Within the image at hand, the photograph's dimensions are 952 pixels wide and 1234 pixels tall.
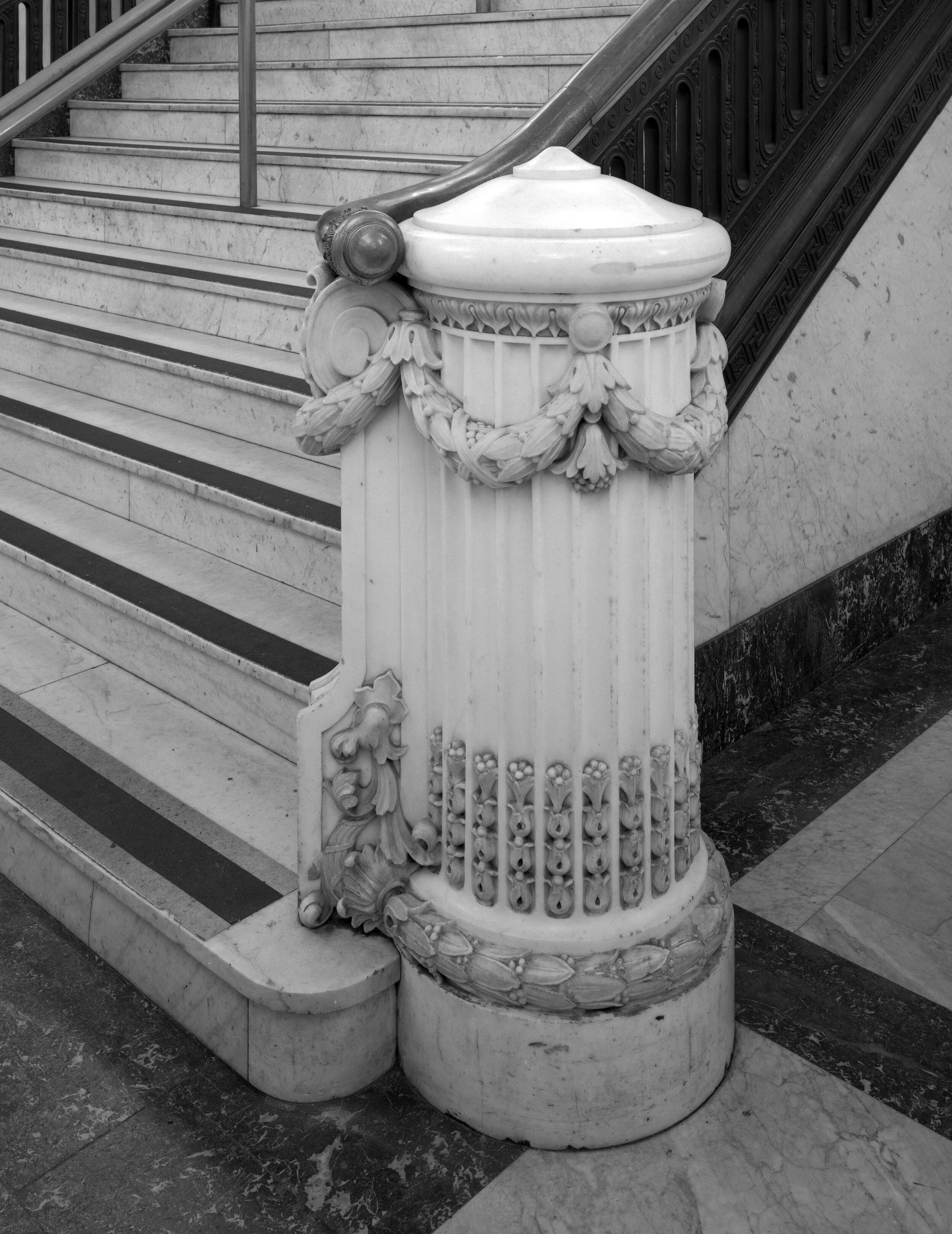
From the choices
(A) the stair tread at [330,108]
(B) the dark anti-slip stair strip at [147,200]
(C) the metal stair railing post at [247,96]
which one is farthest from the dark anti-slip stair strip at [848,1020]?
(C) the metal stair railing post at [247,96]

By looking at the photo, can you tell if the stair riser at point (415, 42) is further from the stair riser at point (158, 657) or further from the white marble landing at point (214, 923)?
the white marble landing at point (214, 923)

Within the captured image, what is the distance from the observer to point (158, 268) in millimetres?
4355

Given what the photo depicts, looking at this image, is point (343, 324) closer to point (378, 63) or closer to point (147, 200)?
point (147, 200)

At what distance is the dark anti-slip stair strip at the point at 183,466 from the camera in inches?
119

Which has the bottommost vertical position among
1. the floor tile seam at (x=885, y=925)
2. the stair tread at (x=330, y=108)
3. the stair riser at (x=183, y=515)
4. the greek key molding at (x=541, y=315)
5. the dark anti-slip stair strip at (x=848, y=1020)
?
the dark anti-slip stair strip at (x=848, y=1020)

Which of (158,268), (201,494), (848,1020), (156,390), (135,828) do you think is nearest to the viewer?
(848,1020)

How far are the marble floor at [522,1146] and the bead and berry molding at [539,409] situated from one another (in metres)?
1.03

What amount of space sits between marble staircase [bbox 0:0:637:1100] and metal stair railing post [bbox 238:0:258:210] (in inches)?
7.2

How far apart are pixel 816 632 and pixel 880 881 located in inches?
42.4

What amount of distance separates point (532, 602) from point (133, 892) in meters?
0.92

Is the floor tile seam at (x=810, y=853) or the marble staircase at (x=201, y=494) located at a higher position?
the marble staircase at (x=201, y=494)

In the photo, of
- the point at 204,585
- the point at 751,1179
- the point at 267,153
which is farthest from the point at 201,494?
the point at 267,153

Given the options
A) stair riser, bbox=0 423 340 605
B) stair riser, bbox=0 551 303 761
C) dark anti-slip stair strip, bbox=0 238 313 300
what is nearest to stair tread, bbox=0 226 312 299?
dark anti-slip stair strip, bbox=0 238 313 300

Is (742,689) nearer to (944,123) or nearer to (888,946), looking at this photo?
(888,946)
